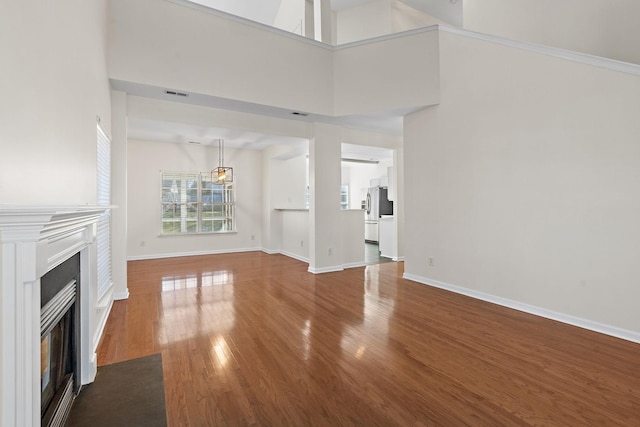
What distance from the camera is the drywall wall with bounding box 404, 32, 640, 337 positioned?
2836 millimetres

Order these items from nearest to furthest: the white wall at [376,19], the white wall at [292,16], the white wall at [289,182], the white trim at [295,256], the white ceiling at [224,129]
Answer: the white ceiling at [224,129] → the white wall at [292,16] → the white wall at [376,19] → the white trim at [295,256] → the white wall at [289,182]

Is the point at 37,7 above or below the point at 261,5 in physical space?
below

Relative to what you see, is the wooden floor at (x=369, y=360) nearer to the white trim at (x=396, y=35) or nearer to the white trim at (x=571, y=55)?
the white trim at (x=571, y=55)

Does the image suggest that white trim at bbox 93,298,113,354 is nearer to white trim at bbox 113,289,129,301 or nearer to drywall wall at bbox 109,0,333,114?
white trim at bbox 113,289,129,301

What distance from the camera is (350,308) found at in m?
3.60

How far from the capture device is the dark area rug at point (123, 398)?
174 centimetres

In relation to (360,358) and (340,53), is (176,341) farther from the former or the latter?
(340,53)

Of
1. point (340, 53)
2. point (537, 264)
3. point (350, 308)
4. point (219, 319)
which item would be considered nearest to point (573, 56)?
point (537, 264)

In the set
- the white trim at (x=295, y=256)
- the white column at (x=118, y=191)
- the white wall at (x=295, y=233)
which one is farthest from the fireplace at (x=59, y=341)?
the white wall at (x=295, y=233)

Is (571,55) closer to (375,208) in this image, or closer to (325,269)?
(325,269)

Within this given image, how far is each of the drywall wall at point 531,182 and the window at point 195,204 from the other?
5085 mm

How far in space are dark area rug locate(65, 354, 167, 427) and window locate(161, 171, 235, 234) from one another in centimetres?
546

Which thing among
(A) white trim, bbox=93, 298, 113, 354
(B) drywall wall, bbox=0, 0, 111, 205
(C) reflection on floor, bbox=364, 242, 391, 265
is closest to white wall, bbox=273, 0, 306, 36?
(B) drywall wall, bbox=0, 0, 111, 205

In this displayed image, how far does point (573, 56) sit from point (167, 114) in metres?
4.96
